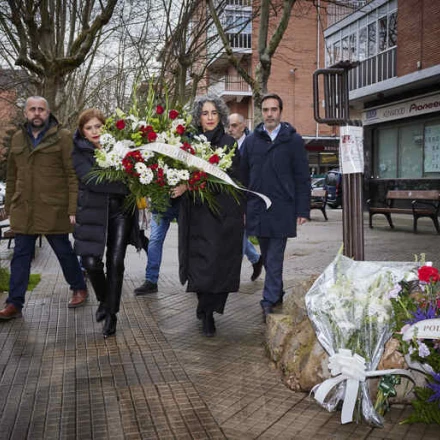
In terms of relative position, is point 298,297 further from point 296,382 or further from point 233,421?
point 233,421

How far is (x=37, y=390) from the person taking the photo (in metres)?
3.74

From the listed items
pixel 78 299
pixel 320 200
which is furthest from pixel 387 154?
pixel 78 299

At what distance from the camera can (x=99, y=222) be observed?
4.76 metres

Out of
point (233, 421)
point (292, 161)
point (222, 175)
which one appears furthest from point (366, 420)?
point (292, 161)

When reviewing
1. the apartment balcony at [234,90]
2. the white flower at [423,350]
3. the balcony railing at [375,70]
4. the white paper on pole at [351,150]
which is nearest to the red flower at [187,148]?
the white paper on pole at [351,150]

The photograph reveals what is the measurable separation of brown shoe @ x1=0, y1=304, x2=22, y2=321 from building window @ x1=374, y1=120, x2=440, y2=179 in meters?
16.8

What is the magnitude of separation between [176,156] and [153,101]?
2.18 feet

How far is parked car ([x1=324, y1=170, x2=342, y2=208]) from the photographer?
25.0m

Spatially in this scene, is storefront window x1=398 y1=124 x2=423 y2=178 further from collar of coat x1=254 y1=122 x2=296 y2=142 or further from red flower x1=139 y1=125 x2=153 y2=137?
red flower x1=139 y1=125 x2=153 y2=137

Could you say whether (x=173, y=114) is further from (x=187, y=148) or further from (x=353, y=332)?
(x=353, y=332)

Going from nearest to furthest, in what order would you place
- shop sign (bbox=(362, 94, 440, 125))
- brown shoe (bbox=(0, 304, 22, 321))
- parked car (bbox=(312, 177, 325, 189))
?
brown shoe (bbox=(0, 304, 22, 321)) → shop sign (bbox=(362, 94, 440, 125)) → parked car (bbox=(312, 177, 325, 189))

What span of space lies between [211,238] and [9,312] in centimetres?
224

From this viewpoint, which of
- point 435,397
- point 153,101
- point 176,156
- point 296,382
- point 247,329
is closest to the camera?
point 435,397

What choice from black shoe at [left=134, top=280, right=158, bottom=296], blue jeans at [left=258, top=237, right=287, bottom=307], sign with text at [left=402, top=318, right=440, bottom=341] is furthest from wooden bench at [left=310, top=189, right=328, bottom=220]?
sign with text at [left=402, top=318, right=440, bottom=341]
